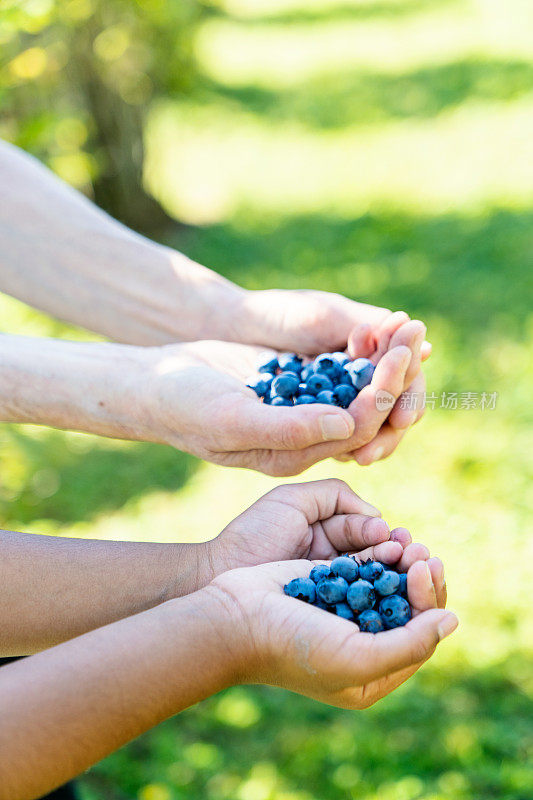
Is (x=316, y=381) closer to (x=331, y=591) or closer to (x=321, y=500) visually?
(x=321, y=500)

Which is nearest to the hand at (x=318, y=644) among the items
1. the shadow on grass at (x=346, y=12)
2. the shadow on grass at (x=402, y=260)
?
the shadow on grass at (x=402, y=260)

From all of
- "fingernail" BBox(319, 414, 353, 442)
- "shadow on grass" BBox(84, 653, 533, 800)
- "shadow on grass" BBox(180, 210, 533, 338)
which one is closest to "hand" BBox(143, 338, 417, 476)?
"fingernail" BBox(319, 414, 353, 442)

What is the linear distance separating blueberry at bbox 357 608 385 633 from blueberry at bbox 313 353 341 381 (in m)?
0.69

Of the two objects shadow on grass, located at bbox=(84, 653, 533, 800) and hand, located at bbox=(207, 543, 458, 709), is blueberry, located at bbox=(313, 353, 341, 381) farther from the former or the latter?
shadow on grass, located at bbox=(84, 653, 533, 800)

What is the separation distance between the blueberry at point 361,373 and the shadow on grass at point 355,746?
3.75 ft

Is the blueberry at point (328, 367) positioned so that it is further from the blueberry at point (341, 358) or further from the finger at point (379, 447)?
the finger at point (379, 447)

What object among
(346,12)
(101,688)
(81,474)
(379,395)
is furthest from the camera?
(346,12)

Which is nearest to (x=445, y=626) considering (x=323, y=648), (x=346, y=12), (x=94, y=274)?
(x=323, y=648)

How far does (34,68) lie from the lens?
121 inches

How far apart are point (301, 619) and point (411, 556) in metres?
0.25

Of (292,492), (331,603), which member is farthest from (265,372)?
(331,603)

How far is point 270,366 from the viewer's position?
1955 millimetres

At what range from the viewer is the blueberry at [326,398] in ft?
5.84

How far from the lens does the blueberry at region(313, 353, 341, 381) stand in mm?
1876
